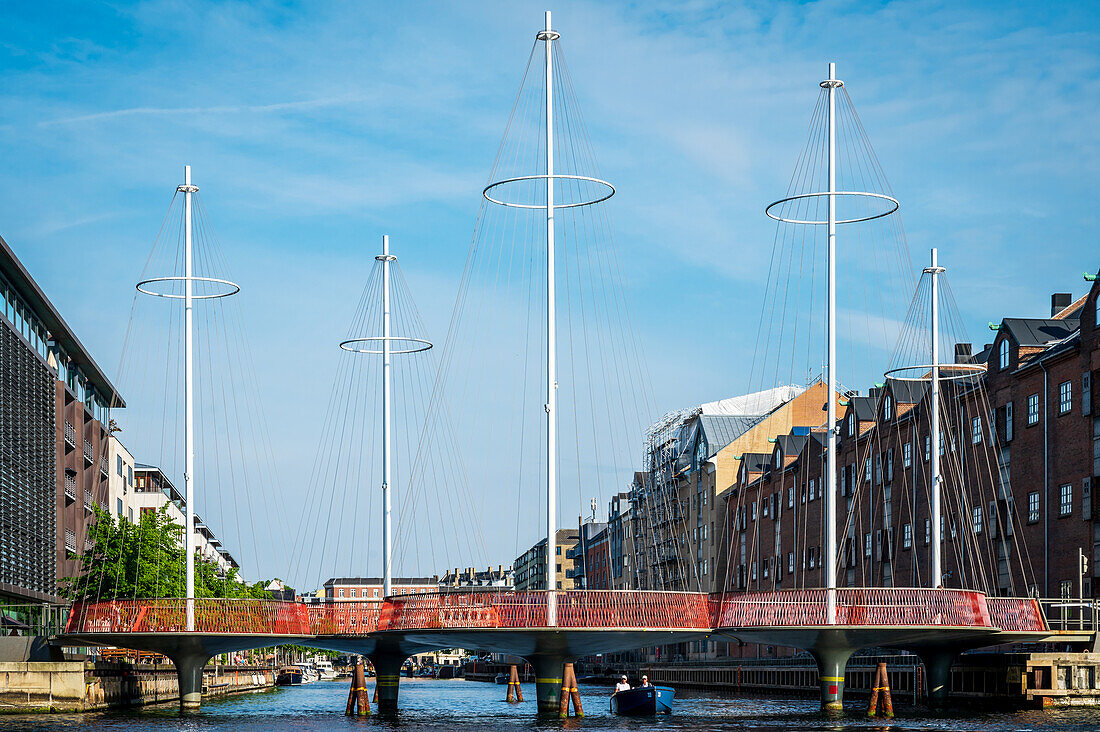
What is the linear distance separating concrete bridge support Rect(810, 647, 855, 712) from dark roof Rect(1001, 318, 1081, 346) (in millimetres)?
30903

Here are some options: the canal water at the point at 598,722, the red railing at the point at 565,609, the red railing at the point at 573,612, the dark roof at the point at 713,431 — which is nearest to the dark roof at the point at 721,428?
the dark roof at the point at 713,431

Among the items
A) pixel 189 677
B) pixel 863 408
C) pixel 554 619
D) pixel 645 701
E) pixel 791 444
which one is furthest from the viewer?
pixel 791 444

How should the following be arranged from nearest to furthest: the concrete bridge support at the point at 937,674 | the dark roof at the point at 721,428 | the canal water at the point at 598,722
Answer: the canal water at the point at 598,722 → the concrete bridge support at the point at 937,674 → the dark roof at the point at 721,428

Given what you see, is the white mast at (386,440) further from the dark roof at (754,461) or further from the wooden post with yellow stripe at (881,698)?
the dark roof at (754,461)

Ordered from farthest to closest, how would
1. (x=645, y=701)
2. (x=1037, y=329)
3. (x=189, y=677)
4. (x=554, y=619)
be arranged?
(x=1037, y=329) < (x=645, y=701) < (x=189, y=677) < (x=554, y=619)

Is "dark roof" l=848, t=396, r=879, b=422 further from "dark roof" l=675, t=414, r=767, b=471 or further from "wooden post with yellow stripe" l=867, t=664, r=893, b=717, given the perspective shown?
"wooden post with yellow stripe" l=867, t=664, r=893, b=717

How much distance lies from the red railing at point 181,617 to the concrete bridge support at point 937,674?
2824cm

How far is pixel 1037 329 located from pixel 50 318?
65.3 meters

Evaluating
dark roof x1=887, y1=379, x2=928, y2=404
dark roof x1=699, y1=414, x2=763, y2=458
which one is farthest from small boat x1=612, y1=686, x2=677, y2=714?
dark roof x1=699, y1=414, x2=763, y2=458

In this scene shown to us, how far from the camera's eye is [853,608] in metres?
51.3

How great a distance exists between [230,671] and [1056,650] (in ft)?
275

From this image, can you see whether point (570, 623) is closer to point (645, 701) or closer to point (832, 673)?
point (832, 673)

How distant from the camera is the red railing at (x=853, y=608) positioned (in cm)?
5125

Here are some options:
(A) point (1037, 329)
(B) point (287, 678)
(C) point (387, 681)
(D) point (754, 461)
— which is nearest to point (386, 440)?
(C) point (387, 681)
